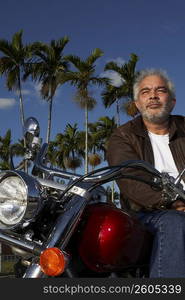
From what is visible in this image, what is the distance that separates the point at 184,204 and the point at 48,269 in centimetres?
100

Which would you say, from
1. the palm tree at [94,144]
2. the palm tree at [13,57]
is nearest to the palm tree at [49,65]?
the palm tree at [13,57]

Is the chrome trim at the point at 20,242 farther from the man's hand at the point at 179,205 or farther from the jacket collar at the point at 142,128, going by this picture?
the jacket collar at the point at 142,128

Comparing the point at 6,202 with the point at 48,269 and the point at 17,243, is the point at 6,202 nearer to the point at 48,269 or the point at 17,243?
the point at 17,243

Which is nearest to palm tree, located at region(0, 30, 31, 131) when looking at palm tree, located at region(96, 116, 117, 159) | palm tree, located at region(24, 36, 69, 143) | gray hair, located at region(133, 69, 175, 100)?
palm tree, located at region(24, 36, 69, 143)

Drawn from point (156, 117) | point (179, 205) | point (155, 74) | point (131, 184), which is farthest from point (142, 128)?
point (179, 205)

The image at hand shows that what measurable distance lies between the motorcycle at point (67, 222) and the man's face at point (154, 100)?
110 cm

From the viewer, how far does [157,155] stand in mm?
2799

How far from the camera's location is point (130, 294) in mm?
1580

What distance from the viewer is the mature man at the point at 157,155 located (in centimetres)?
194

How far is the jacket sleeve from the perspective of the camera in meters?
2.30

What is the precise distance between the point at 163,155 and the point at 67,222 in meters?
1.31

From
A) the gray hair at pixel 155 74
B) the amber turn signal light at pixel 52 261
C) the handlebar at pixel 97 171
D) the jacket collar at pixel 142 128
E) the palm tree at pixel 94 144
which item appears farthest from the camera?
the palm tree at pixel 94 144

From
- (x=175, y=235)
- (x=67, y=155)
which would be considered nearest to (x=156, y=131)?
(x=175, y=235)

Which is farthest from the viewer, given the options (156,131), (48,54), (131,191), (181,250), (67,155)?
(67,155)
